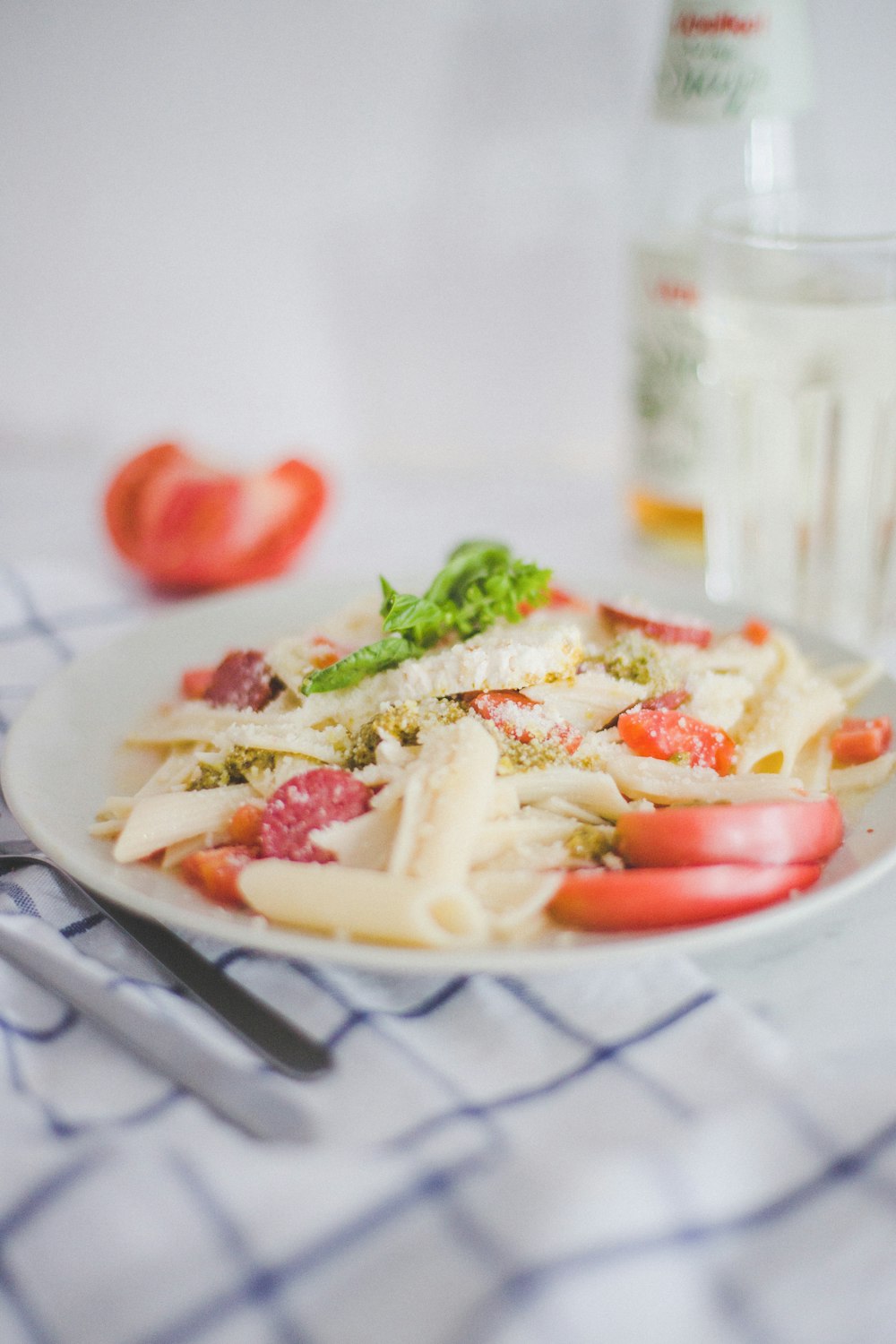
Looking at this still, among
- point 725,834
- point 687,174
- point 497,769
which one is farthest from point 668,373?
point 725,834

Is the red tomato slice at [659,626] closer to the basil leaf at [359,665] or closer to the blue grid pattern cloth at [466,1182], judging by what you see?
the basil leaf at [359,665]

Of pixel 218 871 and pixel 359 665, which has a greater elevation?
pixel 359 665

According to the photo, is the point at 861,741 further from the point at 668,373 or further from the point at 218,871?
the point at 668,373

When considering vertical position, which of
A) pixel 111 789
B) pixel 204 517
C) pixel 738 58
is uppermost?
pixel 738 58

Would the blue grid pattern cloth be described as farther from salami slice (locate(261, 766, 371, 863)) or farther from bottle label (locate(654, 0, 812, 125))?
bottle label (locate(654, 0, 812, 125))

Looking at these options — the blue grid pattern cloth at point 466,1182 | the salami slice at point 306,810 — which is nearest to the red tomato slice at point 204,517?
the salami slice at point 306,810

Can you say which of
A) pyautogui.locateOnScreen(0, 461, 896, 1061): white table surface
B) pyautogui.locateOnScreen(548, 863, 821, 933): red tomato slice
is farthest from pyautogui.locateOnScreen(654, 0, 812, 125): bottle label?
pyautogui.locateOnScreen(548, 863, 821, 933): red tomato slice
